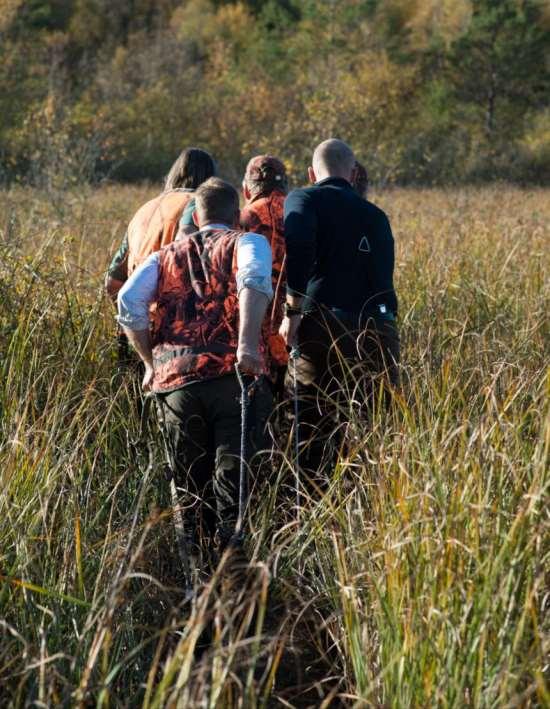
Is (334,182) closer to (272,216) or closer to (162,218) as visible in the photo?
(272,216)

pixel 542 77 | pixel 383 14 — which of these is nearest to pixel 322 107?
pixel 542 77

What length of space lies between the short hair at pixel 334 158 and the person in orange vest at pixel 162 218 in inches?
19.2

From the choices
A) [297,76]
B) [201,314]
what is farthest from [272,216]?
[297,76]

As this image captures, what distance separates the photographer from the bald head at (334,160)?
16.3ft

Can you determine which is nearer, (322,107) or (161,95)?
(322,107)

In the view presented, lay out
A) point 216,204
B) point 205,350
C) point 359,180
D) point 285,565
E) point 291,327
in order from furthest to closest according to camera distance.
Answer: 1. point 359,180
2. point 291,327
3. point 216,204
4. point 205,350
5. point 285,565

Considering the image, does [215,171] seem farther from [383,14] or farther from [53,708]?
[383,14]

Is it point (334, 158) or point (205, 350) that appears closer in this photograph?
point (205, 350)

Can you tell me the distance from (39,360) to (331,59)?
36.0 meters

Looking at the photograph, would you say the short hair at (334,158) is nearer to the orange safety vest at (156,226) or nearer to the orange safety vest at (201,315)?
the orange safety vest at (156,226)

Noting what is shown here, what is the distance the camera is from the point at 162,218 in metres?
4.82

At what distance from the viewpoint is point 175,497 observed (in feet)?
13.0

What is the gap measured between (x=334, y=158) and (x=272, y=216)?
0.41 meters

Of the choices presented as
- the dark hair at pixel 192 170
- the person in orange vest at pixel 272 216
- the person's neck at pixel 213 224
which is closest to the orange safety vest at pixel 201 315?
the person's neck at pixel 213 224
